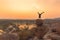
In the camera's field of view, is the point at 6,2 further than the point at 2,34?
Yes

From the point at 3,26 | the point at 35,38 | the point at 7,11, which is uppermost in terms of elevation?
the point at 7,11

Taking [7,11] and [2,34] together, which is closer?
[2,34]

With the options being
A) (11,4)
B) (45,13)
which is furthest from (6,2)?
(45,13)

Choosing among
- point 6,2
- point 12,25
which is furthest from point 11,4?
point 12,25

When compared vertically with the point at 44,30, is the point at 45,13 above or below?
above

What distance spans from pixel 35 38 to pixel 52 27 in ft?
0.81

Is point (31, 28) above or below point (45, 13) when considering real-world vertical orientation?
below

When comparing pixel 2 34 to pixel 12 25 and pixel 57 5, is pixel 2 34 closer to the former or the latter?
pixel 12 25

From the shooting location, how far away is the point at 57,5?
2.59m

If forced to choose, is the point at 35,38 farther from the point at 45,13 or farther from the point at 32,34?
the point at 45,13

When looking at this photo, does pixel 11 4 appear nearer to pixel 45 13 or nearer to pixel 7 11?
pixel 7 11

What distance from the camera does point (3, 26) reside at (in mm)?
2420

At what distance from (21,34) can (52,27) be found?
0.39m

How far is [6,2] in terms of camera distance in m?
2.50
